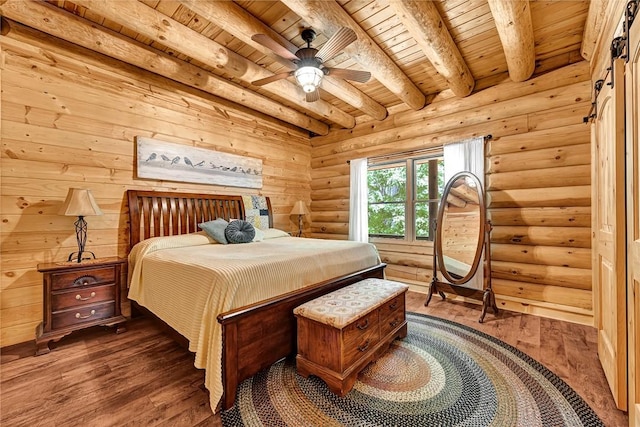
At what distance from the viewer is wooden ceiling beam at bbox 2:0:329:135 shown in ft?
7.20

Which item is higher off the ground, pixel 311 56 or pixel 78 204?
pixel 311 56

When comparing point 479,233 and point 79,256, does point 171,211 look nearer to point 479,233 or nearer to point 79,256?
point 79,256

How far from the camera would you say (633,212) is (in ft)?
4.44

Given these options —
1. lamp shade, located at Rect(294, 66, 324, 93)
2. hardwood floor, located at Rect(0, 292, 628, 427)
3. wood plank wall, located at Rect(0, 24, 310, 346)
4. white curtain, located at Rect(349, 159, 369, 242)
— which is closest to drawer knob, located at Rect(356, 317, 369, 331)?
hardwood floor, located at Rect(0, 292, 628, 427)

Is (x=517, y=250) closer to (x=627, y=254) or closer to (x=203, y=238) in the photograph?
(x=627, y=254)

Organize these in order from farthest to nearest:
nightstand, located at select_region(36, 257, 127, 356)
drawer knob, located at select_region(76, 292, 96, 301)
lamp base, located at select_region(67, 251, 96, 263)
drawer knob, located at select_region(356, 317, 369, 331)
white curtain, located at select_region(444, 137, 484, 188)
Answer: white curtain, located at select_region(444, 137, 484, 188) → lamp base, located at select_region(67, 251, 96, 263) → drawer knob, located at select_region(76, 292, 96, 301) → nightstand, located at select_region(36, 257, 127, 356) → drawer knob, located at select_region(356, 317, 369, 331)

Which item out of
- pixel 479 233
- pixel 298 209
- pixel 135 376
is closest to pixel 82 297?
pixel 135 376

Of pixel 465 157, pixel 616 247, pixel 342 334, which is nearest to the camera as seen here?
pixel 616 247

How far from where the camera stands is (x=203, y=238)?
10.1 feet

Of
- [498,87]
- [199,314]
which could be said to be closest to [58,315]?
[199,314]

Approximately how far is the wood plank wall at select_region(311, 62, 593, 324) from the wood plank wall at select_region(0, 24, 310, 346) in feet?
12.1

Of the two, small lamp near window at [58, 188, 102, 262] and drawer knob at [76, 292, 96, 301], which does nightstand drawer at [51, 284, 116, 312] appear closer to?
drawer knob at [76, 292, 96, 301]

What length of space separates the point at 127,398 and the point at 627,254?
3.00m

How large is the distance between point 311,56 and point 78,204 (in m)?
2.44
